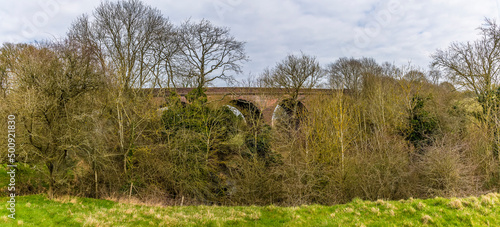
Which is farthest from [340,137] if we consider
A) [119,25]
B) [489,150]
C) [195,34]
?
[119,25]

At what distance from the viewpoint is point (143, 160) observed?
16250mm

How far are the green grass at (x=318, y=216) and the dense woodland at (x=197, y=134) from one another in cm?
399

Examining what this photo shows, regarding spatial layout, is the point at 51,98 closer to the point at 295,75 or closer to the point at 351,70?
the point at 295,75

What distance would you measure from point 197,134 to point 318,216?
→ 1078 centimetres

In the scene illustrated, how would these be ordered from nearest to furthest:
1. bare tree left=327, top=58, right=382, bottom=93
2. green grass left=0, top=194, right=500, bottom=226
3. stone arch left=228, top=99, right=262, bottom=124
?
green grass left=0, top=194, right=500, bottom=226 < stone arch left=228, top=99, right=262, bottom=124 < bare tree left=327, top=58, right=382, bottom=93

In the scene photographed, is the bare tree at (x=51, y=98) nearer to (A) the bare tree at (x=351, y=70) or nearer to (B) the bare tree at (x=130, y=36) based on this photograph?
(B) the bare tree at (x=130, y=36)

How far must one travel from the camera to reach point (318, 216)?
8.18 metres

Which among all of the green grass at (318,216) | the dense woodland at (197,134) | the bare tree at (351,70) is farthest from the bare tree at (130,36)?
the bare tree at (351,70)

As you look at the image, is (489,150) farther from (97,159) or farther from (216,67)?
(97,159)

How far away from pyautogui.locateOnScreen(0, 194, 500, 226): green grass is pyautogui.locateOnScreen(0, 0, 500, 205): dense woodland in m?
3.99

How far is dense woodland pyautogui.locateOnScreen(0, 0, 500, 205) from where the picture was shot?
1222cm

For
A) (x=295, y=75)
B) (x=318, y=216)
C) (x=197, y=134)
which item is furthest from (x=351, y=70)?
(x=318, y=216)

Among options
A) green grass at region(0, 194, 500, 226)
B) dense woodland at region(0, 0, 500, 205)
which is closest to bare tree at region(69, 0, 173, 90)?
dense woodland at region(0, 0, 500, 205)

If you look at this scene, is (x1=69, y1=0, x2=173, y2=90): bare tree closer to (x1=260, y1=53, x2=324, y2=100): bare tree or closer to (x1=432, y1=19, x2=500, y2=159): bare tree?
(x1=260, y1=53, x2=324, y2=100): bare tree
